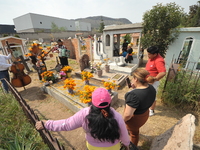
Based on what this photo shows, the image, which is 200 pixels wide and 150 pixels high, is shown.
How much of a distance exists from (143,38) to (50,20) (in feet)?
173

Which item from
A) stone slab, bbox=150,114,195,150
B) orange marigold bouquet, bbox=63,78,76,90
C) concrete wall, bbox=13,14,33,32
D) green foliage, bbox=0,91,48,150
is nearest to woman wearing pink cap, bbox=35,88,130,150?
green foliage, bbox=0,91,48,150

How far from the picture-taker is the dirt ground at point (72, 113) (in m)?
2.38

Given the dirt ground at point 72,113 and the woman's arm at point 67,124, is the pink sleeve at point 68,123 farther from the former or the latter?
the dirt ground at point 72,113

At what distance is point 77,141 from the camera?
245 cm

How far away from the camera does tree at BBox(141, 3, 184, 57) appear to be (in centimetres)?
574

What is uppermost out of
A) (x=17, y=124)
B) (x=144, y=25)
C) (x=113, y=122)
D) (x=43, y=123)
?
(x=144, y=25)

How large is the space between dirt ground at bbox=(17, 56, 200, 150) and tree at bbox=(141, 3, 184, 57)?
4.14 m

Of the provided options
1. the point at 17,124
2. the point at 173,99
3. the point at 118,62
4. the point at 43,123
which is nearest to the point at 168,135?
the point at 173,99

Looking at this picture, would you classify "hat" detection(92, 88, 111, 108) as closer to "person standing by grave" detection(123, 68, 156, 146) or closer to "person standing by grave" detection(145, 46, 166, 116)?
"person standing by grave" detection(123, 68, 156, 146)

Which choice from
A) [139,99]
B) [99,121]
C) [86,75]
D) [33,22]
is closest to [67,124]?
[99,121]

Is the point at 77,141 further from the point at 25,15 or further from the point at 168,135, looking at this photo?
the point at 25,15

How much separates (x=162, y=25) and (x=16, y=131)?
25.7ft

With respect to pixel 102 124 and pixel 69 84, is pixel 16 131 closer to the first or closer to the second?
pixel 102 124

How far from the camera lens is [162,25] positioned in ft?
19.6
